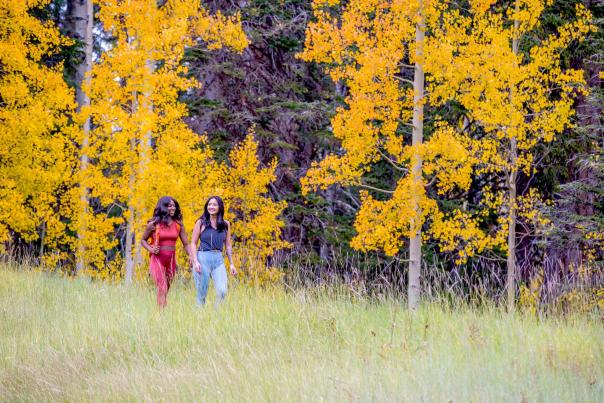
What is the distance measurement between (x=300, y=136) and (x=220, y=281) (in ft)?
43.1

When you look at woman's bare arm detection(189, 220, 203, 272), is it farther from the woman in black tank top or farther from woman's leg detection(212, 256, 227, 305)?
woman's leg detection(212, 256, 227, 305)

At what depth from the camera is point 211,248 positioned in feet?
35.0

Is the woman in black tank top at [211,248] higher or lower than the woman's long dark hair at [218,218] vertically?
lower

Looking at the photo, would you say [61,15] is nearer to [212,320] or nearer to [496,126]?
[496,126]

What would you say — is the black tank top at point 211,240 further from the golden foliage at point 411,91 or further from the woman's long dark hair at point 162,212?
the golden foliage at point 411,91

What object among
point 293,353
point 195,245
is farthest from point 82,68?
point 293,353

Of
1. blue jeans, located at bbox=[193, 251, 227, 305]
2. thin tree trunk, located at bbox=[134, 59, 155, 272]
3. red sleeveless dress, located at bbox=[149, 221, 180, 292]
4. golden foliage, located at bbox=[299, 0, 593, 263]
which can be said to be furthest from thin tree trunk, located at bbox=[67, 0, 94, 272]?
blue jeans, located at bbox=[193, 251, 227, 305]

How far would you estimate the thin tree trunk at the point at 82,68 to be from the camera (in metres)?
19.8

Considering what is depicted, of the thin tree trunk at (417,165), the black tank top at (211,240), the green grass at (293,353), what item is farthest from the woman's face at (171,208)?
the thin tree trunk at (417,165)

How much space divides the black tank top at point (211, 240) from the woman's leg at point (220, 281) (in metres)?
0.21

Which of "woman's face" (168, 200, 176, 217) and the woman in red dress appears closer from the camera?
the woman in red dress

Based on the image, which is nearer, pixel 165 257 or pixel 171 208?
pixel 165 257

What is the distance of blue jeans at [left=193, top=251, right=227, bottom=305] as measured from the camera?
10453 millimetres

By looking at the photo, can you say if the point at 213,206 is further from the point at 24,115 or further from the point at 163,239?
the point at 24,115
